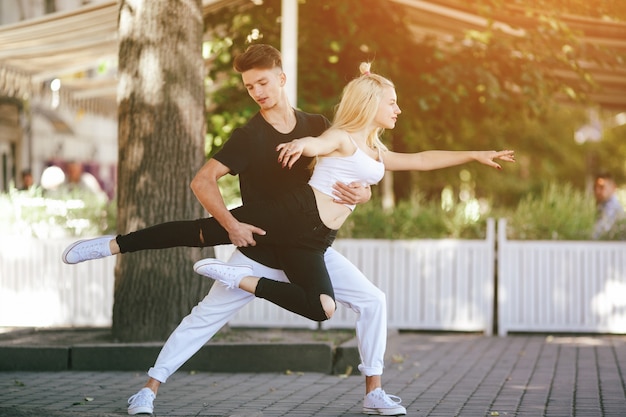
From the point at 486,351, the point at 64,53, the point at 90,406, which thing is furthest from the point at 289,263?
the point at 64,53

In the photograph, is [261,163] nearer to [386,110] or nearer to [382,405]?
[386,110]

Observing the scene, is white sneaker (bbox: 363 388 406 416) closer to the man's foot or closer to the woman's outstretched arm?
the woman's outstretched arm

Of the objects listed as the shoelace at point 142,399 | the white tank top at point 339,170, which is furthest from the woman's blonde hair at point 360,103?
the shoelace at point 142,399

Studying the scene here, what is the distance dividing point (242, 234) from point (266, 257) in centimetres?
37

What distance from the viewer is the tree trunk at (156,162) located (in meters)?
9.62

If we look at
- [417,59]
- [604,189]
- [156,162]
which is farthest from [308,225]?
[417,59]

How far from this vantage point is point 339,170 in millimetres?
6617

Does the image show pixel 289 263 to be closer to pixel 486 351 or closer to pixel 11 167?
pixel 486 351

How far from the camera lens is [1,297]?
1291cm

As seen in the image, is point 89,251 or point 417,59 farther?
point 417,59

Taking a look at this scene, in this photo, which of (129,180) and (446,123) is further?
(446,123)

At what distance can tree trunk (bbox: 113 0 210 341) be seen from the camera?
962 centimetres

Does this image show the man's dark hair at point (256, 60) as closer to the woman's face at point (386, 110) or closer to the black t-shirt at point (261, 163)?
the black t-shirt at point (261, 163)

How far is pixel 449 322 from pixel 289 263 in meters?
6.41
